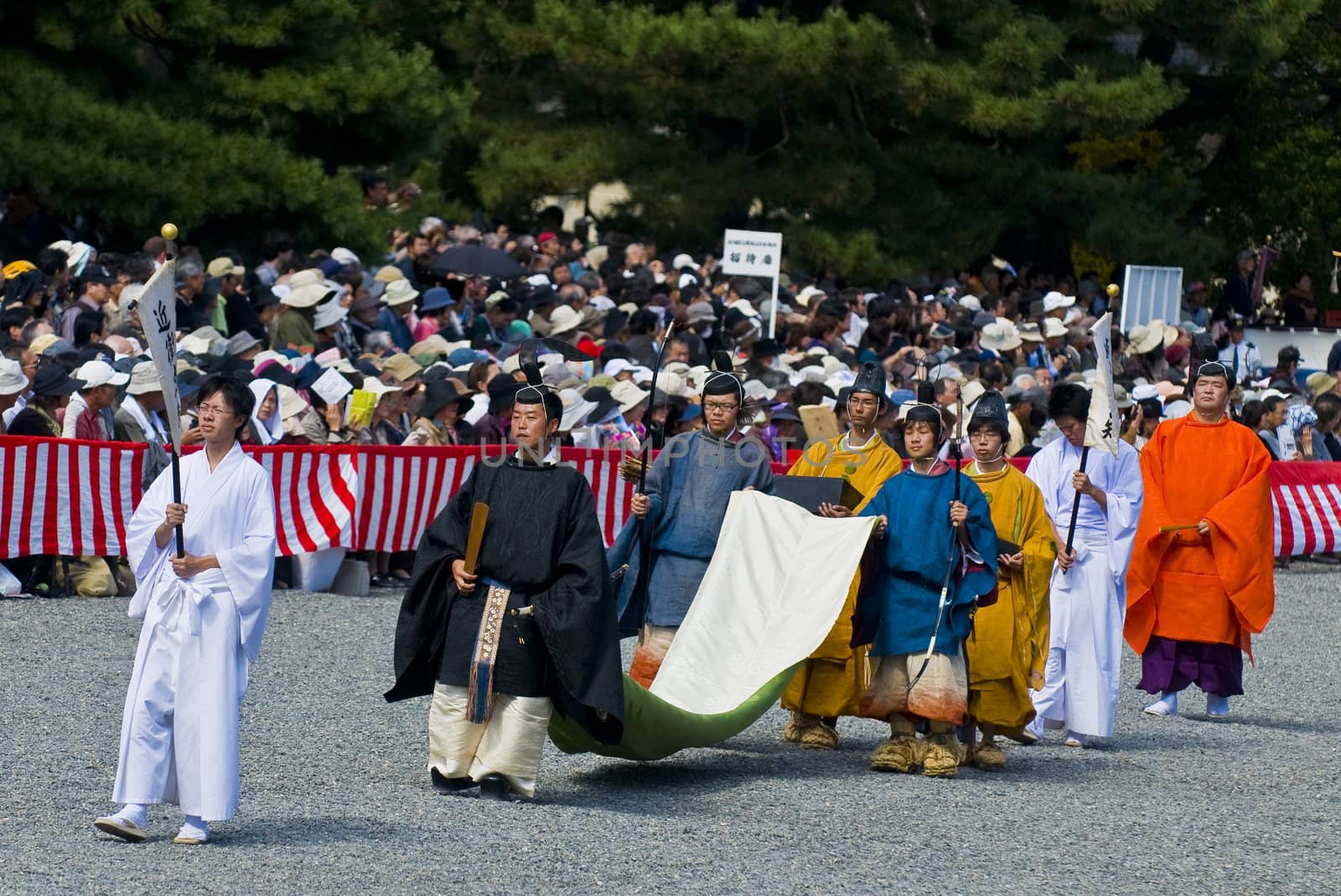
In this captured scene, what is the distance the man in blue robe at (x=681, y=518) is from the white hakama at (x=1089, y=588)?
152cm

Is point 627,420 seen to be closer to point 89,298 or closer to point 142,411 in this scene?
point 142,411

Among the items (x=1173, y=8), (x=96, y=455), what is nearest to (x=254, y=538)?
(x=96, y=455)

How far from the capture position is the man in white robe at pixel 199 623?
595 cm

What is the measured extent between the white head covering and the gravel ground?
1.86 m

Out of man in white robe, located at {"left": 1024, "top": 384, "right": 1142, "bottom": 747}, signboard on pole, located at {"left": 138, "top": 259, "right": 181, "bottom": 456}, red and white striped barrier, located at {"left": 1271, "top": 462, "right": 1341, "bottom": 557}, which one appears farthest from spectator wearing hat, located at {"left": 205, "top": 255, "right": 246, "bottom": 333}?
red and white striped barrier, located at {"left": 1271, "top": 462, "right": 1341, "bottom": 557}

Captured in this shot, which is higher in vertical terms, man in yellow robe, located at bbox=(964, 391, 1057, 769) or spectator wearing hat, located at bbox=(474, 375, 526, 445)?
spectator wearing hat, located at bbox=(474, 375, 526, 445)

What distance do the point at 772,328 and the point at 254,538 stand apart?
10776 millimetres

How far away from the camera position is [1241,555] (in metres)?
9.40

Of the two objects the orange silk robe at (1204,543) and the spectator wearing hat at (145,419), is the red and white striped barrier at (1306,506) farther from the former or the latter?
the spectator wearing hat at (145,419)

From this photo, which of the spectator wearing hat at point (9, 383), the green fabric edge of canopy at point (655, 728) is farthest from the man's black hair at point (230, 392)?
the spectator wearing hat at point (9, 383)

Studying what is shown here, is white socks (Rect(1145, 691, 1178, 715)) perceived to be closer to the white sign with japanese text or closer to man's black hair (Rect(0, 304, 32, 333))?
man's black hair (Rect(0, 304, 32, 333))

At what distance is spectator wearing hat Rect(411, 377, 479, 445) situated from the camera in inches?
457

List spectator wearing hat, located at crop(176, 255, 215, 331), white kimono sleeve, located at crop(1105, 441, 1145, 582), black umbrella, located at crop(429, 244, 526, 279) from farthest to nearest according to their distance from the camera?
black umbrella, located at crop(429, 244, 526, 279) < spectator wearing hat, located at crop(176, 255, 215, 331) < white kimono sleeve, located at crop(1105, 441, 1145, 582)

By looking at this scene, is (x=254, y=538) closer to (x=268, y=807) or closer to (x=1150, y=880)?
(x=268, y=807)
